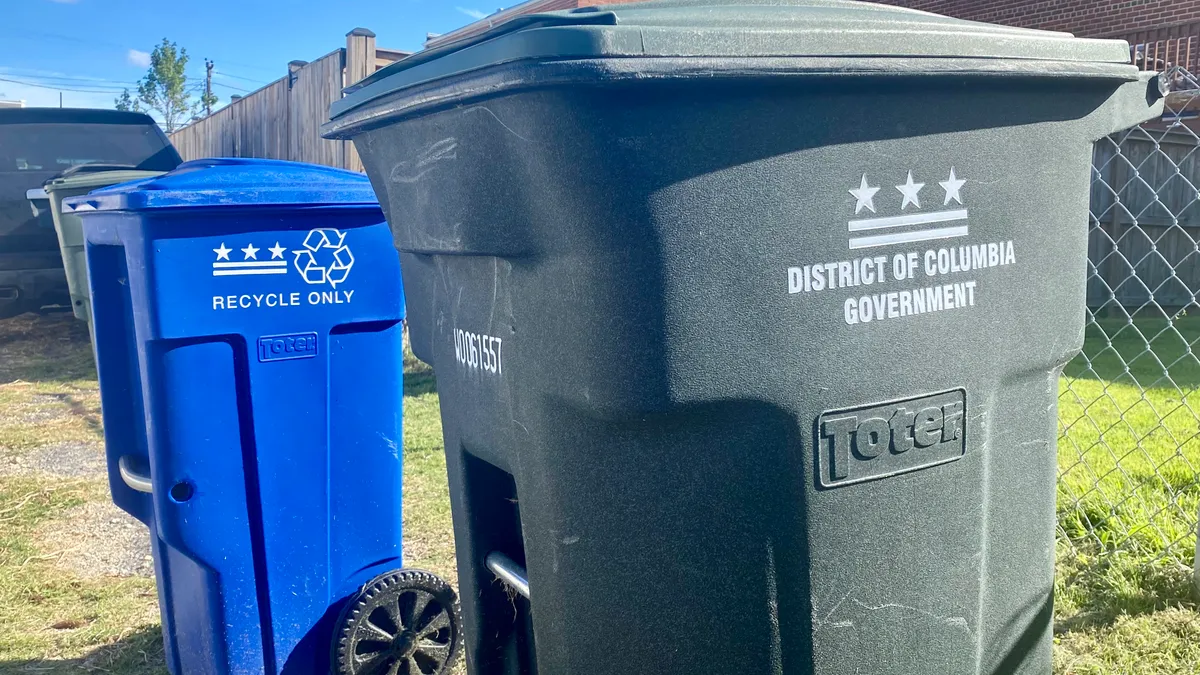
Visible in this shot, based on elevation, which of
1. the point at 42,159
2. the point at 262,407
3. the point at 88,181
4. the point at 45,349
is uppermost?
the point at 42,159

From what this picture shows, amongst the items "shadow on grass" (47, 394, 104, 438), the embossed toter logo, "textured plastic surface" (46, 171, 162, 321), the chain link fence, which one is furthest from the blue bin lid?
"shadow on grass" (47, 394, 104, 438)

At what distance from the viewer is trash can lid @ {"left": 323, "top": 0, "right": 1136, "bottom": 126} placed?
1.32m

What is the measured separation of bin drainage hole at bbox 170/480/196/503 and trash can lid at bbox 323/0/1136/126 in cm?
132

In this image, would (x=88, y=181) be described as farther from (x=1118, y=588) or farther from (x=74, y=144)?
(x=1118, y=588)

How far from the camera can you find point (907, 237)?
1.53 metres

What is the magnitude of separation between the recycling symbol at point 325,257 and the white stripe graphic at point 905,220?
1.60m

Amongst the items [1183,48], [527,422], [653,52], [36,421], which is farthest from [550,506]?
[1183,48]

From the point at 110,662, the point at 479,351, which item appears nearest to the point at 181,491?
the point at 110,662

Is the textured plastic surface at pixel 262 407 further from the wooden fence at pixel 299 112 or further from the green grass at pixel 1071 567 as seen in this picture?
the wooden fence at pixel 299 112

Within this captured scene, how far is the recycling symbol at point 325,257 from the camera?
8.60 feet

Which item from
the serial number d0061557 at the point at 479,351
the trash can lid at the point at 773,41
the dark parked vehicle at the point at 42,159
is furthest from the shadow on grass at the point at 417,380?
the trash can lid at the point at 773,41

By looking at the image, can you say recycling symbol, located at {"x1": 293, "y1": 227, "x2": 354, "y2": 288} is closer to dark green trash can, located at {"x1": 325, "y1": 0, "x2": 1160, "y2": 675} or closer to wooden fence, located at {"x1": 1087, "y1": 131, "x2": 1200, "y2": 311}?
dark green trash can, located at {"x1": 325, "y1": 0, "x2": 1160, "y2": 675}

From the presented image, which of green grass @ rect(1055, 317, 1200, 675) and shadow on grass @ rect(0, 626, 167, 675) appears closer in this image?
green grass @ rect(1055, 317, 1200, 675)

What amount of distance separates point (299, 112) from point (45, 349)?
356 cm
